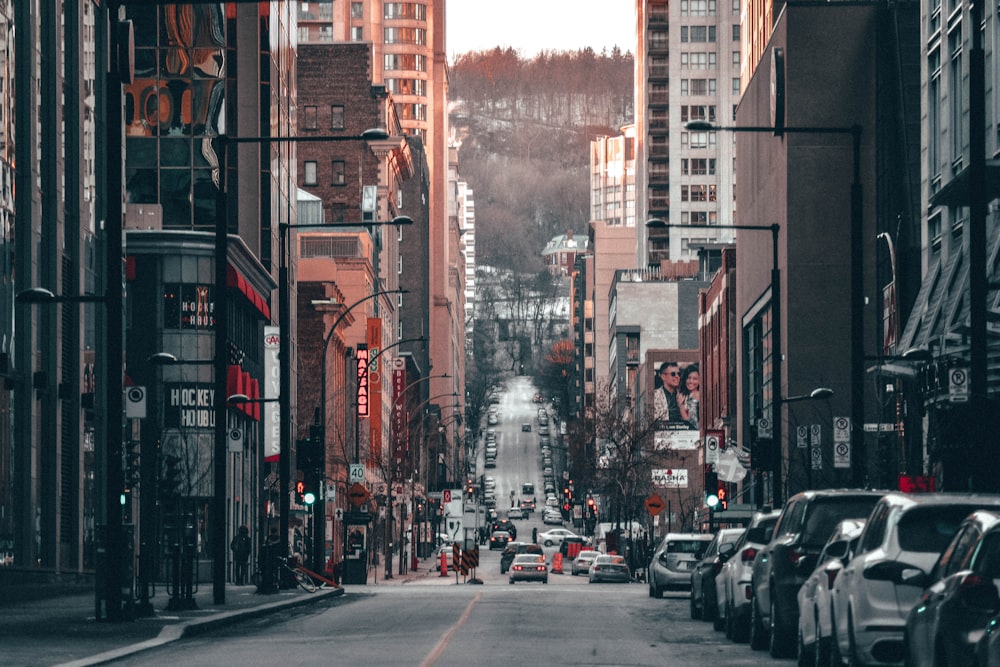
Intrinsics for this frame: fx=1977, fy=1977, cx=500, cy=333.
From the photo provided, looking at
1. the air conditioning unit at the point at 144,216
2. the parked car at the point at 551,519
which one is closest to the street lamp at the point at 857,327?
the air conditioning unit at the point at 144,216

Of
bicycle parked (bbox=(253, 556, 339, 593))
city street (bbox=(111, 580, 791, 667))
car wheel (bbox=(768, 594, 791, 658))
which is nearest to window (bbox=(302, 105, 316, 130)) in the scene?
bicycle parked (bbox=(253, 556, 339, 593))

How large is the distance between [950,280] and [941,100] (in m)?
6.39

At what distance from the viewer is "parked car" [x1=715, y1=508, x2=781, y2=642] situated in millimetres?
24984

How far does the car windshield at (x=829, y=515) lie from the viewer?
21.4 m

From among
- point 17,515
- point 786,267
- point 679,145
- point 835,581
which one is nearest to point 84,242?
point 17,515

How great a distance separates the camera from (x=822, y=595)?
18375 millimetres

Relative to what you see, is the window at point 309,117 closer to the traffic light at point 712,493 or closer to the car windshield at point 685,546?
the traffic light at point 712,493

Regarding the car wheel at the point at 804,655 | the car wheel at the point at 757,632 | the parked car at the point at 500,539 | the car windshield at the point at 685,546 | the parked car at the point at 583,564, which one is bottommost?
the parked car at the point at 500,539

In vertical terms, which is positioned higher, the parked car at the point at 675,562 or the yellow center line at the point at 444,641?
the yellow center line at the point at 444,641

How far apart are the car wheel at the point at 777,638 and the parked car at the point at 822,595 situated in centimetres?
172

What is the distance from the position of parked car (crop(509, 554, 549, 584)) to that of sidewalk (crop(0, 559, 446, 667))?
29.8 meters

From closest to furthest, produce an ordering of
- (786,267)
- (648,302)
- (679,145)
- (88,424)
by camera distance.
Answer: (88,424), (786,267), (648,302), (679,145)

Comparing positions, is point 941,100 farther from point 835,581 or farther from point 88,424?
point 835,581

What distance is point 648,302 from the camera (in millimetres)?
176750
